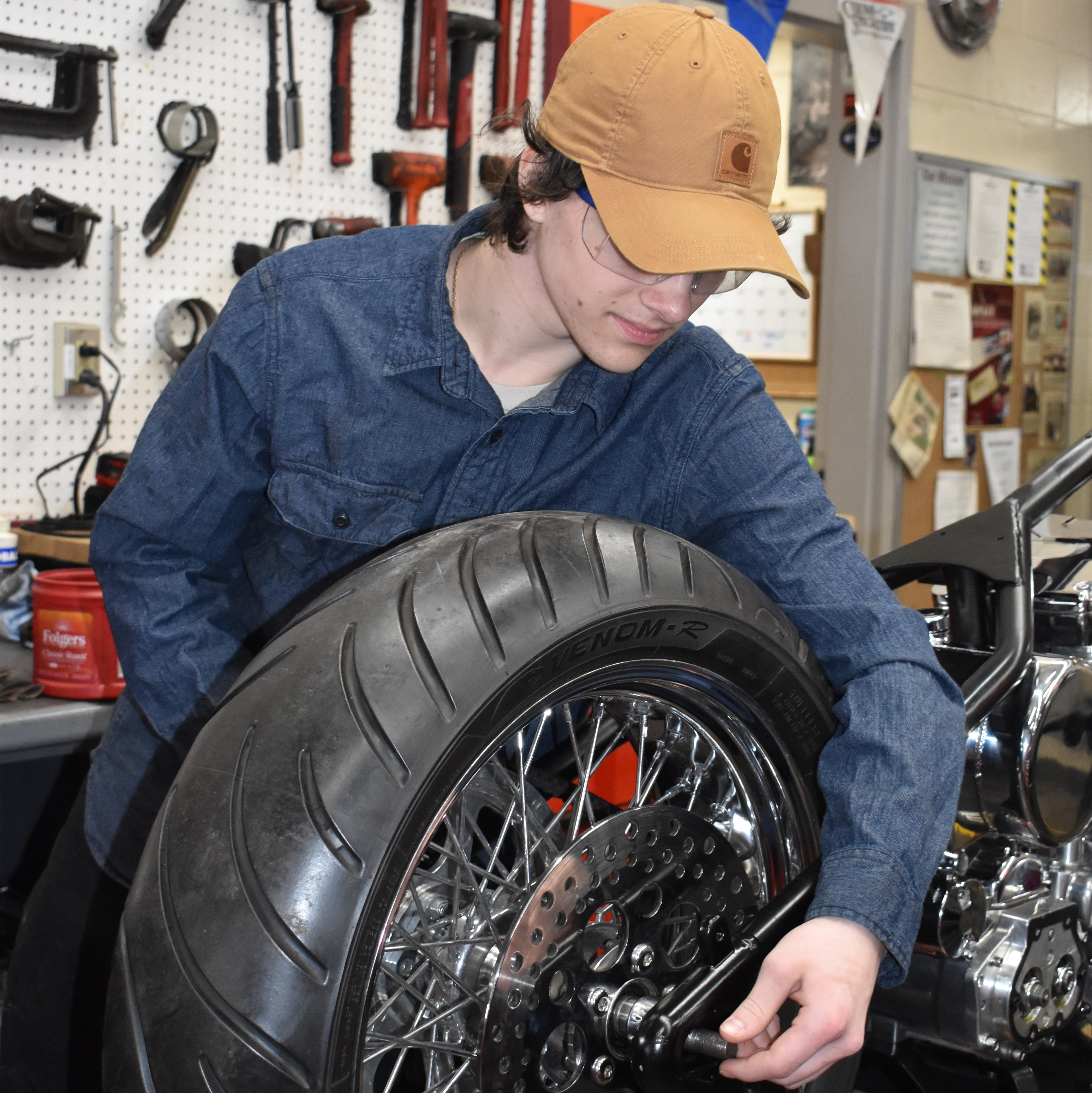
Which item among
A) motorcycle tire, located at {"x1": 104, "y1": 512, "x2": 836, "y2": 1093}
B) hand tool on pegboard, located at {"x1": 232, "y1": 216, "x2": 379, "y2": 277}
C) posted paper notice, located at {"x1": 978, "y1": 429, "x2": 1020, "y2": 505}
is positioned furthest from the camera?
posted paper notice, located at {"x1": 978, "y1": 429, "x2": 1020, "y2": 505}

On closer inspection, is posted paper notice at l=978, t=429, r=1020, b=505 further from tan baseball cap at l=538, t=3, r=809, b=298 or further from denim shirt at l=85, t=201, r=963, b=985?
tan baseball cap at l=538, t=3, r=809, b=298

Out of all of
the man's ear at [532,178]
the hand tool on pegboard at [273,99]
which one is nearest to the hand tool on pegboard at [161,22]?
the hand tool on pegboard at [273,99]

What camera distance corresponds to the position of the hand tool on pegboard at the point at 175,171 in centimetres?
207

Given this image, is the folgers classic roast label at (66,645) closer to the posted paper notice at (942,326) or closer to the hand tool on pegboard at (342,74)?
the hand tool on pegboard at (342,74)

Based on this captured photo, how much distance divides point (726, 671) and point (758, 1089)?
32 cm

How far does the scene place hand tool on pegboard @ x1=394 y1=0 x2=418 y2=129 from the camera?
2.38 m

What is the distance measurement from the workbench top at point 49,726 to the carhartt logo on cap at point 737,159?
41.1 inches

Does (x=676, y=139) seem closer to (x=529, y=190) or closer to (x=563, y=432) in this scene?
(x=529, y=190)

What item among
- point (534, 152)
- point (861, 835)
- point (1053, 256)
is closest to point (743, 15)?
point (1053, 256)

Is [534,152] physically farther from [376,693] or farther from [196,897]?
[196,897]

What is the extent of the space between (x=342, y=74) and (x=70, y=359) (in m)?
0.78

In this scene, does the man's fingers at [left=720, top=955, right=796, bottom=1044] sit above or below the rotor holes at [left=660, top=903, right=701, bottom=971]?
above

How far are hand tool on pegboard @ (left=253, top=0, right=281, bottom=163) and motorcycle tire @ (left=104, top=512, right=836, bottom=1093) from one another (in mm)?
1567

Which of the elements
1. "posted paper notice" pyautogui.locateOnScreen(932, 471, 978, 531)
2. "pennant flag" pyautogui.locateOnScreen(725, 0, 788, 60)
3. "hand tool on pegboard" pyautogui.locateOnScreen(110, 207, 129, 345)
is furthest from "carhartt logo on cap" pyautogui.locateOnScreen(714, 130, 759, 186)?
"posted paper notice" pyautogui.locateOnScreen(932, 471, 978, 531)
